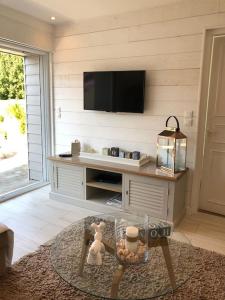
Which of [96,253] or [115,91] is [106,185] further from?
[96,253]

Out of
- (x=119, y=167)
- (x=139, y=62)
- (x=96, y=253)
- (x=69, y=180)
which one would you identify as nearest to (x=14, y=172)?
(x=69, y=180)

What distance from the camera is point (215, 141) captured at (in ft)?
9.76

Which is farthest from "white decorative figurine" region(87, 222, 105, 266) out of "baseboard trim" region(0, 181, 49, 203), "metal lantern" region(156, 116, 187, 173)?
→ "baseboard trim" region(0, 181, 49, 203)

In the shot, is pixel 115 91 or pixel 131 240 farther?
pixel 115 91

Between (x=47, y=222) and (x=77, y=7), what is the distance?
2.47m

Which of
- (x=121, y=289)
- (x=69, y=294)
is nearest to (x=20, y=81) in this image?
(x=69, y=294)

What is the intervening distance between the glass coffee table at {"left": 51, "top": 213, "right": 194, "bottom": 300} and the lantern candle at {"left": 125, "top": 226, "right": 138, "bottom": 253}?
11 cm

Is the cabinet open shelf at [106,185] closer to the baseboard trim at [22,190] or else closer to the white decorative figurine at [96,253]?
the baseboard trim at [22,190]

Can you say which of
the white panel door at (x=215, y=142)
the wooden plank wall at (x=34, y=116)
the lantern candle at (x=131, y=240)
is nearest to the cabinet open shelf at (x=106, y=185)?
the white panel door at (x=215, y=142)

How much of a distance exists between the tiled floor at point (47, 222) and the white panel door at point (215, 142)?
0.71 feet

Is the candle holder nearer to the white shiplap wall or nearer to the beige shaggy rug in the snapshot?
the beige shaggy rug

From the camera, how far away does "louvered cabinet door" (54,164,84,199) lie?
10.5 feet

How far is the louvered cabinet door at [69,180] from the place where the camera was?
10.5 ft

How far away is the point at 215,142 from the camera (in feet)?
9.77
